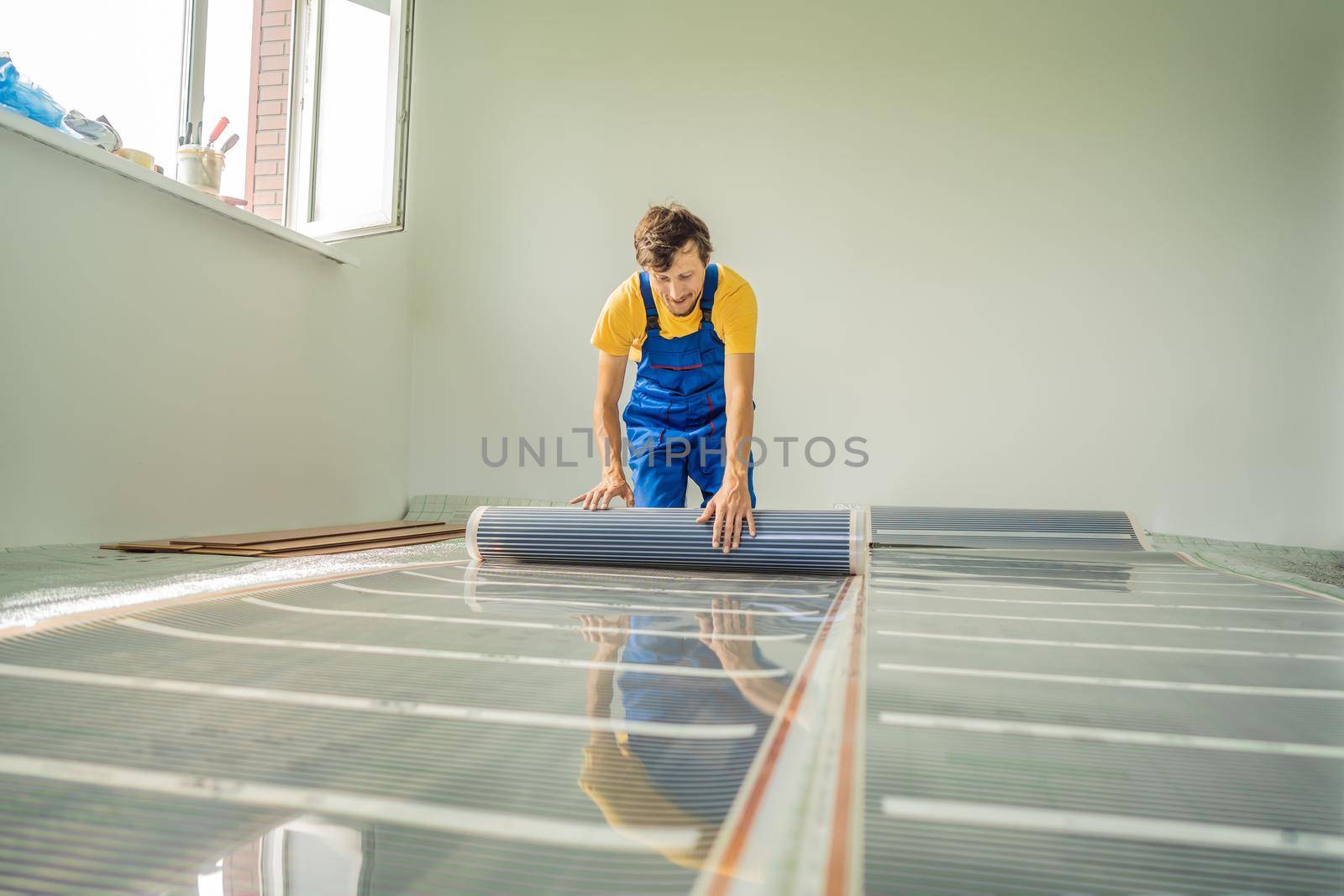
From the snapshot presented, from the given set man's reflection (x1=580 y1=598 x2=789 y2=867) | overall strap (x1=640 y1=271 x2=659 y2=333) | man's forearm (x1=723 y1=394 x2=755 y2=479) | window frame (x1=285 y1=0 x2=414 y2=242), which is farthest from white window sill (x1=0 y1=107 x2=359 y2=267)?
man's reflection (x1=580 y1=598 x2=789 y2=867)

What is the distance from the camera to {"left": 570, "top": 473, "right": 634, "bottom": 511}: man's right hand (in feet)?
7.52

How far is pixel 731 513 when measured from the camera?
2023 mm

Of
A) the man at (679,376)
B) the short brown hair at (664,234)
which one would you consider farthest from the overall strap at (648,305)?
the short brown hair at (664,234)

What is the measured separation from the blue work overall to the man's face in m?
0.16

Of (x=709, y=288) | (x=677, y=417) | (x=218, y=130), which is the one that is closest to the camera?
(x=709, y=288)

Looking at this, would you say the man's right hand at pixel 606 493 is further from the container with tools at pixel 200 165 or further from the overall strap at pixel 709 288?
the container with tools at pixel 200 165

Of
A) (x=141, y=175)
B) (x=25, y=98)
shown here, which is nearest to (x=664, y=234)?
(x=141, y=175)

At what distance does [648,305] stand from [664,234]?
41 centimetres

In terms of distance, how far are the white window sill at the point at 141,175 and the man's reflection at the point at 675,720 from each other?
255 centimetres

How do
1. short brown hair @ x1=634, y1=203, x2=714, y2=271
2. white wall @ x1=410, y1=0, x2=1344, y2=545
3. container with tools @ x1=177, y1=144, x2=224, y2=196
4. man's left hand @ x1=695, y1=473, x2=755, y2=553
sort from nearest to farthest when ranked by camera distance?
1. man's left hand @ x1=695, y1=473, x2=755, y2=553
2. short brown hair @ x1=634, y1=203, x2=714, y2=271
3. container with tools @ x1=177, y1=144, x2=224, y2=196
4. white wall @ x1=410, y1=0, x2=1344, y2=545

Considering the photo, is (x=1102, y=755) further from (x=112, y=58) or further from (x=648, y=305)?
(x=112, y=58)

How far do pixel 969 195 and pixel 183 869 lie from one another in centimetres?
468

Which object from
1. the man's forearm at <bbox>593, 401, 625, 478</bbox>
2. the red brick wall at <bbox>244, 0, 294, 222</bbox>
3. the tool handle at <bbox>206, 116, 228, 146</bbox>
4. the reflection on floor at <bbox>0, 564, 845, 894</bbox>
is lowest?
the reflection on floor at <bbox>0, 564, 845, 894</bbox>

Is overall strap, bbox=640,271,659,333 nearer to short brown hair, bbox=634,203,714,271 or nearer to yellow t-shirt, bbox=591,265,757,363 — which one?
yellow t-shirt, bbox=591,265,757,363
